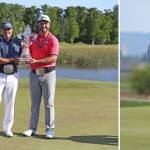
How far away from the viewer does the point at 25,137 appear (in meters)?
5.32

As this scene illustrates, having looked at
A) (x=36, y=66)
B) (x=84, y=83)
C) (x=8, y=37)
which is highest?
(x=8, y=37)

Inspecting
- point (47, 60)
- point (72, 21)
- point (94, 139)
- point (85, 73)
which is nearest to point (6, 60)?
point (47, 60)

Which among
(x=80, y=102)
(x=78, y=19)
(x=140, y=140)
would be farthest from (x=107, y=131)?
(x=78, y=19)

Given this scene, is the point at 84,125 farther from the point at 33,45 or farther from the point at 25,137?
the point at 33,45

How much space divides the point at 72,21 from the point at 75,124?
52.2 ft

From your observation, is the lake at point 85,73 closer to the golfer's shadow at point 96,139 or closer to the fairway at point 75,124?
the fairway at point 75,124

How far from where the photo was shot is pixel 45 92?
531 centimetres

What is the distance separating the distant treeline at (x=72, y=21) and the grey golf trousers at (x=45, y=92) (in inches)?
426

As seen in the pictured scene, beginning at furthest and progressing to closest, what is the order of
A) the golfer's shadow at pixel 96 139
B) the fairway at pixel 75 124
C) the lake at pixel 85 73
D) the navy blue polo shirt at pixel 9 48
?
1. the lake at pixel 85 73
2. the navy blue polo shirt at pixel 9 48
3. the golfer's shadow at pixel 96 139
4. the fairway at pixel 75 124

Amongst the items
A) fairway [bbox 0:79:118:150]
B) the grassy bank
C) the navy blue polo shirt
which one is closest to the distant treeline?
the grassy bank

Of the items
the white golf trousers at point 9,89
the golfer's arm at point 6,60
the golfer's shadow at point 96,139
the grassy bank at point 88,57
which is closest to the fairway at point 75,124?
the golfer's shadow at point 96,139

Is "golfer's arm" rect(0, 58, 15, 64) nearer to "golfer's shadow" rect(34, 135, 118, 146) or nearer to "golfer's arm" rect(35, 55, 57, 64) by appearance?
"golfer's arm" rect(35, 55, 57, 64)

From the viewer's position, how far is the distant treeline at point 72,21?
1842cm

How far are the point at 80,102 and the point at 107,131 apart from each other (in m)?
3.26
